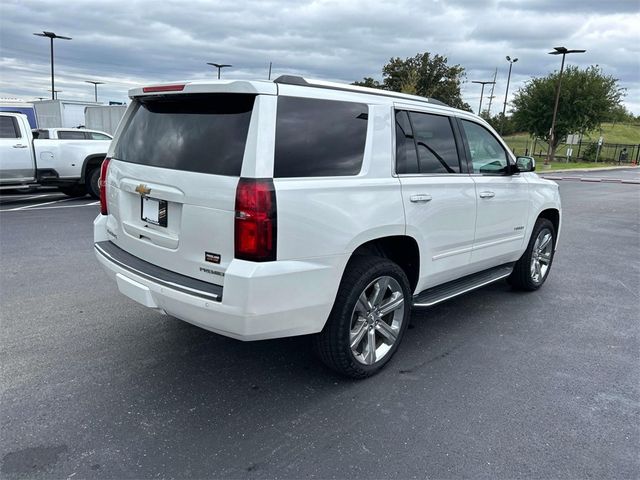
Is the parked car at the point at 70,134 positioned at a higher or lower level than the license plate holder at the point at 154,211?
higher

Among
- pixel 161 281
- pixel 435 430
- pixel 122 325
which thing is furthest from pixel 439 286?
pixel 122 325

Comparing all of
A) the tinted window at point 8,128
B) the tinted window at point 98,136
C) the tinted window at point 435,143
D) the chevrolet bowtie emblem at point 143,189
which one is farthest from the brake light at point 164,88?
the tinted window at point 98,136

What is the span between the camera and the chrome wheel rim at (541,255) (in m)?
5.39

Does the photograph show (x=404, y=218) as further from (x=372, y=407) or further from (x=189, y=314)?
(x=189, y=314)

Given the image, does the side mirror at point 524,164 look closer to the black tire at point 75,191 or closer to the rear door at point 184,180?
the rear door at point 184,180

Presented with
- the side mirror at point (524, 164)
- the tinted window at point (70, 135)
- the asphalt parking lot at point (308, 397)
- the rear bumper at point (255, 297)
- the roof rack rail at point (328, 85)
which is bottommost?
the asphalt parking lot at point (308, 397)

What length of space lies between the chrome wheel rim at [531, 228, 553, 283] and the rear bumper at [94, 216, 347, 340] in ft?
10.6

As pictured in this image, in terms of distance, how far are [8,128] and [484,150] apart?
409 inches

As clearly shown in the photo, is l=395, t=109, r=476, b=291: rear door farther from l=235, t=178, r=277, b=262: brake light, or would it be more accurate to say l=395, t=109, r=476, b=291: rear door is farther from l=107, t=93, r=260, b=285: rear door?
l=107, t=93, r=260, b=285: rear door

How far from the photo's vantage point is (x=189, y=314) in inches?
113

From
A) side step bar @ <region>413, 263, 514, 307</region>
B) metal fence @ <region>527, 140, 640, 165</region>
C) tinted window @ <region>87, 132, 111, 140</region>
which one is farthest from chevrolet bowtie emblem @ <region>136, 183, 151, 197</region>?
metal fence @ <region>527, 140, 640, 165</region>

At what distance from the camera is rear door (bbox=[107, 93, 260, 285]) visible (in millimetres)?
2754

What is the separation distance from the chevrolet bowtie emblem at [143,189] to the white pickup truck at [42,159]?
9.28 metres

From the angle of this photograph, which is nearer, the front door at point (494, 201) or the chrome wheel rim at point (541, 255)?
the front door at point (494, 201)
